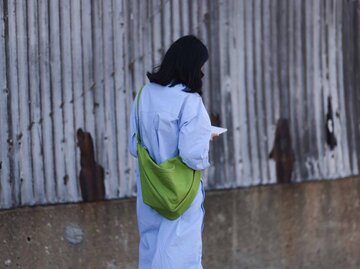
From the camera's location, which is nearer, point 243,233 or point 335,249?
point 243,233

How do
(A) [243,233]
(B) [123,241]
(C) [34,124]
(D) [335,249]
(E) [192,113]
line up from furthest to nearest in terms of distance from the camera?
1. (D) [335,249]
2. (A) [243,233]
3. (B) [123,241]
4. (C) [34,124]
5. (E) [192,113]

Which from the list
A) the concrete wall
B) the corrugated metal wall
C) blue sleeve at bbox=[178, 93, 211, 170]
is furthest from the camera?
the concrete wall

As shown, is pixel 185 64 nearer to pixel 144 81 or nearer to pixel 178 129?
pixel 178 129

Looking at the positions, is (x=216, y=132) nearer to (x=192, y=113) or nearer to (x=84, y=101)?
(x=192, y=113)

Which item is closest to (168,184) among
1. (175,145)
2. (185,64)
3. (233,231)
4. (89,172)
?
(175,145)

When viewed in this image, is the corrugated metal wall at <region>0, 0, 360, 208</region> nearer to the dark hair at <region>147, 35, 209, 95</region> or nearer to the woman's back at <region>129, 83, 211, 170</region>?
the woman's back at <region>129, 83, 211, 170</region>

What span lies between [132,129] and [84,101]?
1.25 meters

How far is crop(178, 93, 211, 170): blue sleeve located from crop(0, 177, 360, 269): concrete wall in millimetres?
1734

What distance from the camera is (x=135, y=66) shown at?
6.49 metres

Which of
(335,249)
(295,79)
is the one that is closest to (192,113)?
(295,79)

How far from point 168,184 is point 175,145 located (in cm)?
22

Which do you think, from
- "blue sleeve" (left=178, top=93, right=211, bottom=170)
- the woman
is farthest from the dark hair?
"blue sleeve" (left=178, top=93, right=211, bottom=170)

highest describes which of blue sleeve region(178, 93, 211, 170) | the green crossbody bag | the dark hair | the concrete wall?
the dark hair

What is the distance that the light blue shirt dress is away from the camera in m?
4.84
